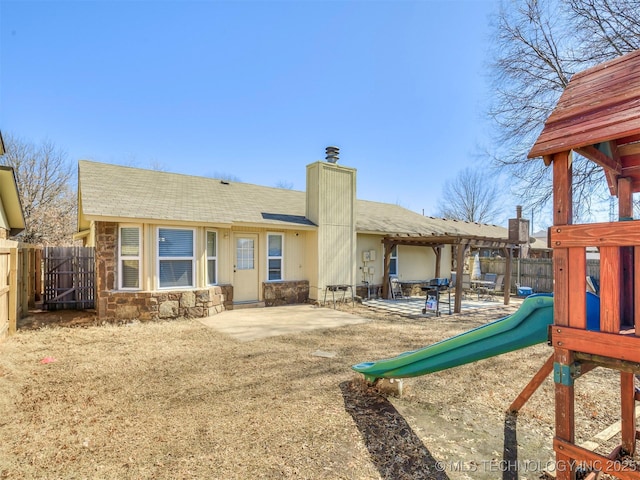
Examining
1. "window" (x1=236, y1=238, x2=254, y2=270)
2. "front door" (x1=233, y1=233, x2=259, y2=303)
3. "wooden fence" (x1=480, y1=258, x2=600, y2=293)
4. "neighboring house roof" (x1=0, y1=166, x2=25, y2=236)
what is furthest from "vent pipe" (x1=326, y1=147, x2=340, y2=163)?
"wooden fence" (x1=480, y1=258, x2=600, y2=293)

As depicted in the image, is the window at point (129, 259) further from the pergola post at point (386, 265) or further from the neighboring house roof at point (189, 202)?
the pergola post at point (386, 265)

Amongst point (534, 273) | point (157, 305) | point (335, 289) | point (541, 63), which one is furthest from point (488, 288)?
point (157, 305)

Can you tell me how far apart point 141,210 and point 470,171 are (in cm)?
3103

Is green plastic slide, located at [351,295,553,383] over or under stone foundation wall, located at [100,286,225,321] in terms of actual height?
over

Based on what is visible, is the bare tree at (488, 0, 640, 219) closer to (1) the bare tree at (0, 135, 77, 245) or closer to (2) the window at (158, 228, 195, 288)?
(2) the window at (158, 228, 195, 288)

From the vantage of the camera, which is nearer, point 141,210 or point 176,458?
point 176,458

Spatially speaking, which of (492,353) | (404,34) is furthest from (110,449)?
(404,34)

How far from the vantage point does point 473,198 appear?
32.1m

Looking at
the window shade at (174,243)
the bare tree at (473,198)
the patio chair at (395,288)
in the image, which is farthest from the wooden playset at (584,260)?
the bare tree at (473,198)

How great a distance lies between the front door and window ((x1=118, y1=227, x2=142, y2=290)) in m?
2.73

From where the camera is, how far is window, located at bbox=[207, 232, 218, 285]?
30.9ft

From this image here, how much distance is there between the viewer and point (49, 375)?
4699 millimetres

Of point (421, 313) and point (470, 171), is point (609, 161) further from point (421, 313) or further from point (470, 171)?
Result: point (470, 171)

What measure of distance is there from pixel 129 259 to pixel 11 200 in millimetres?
3341
